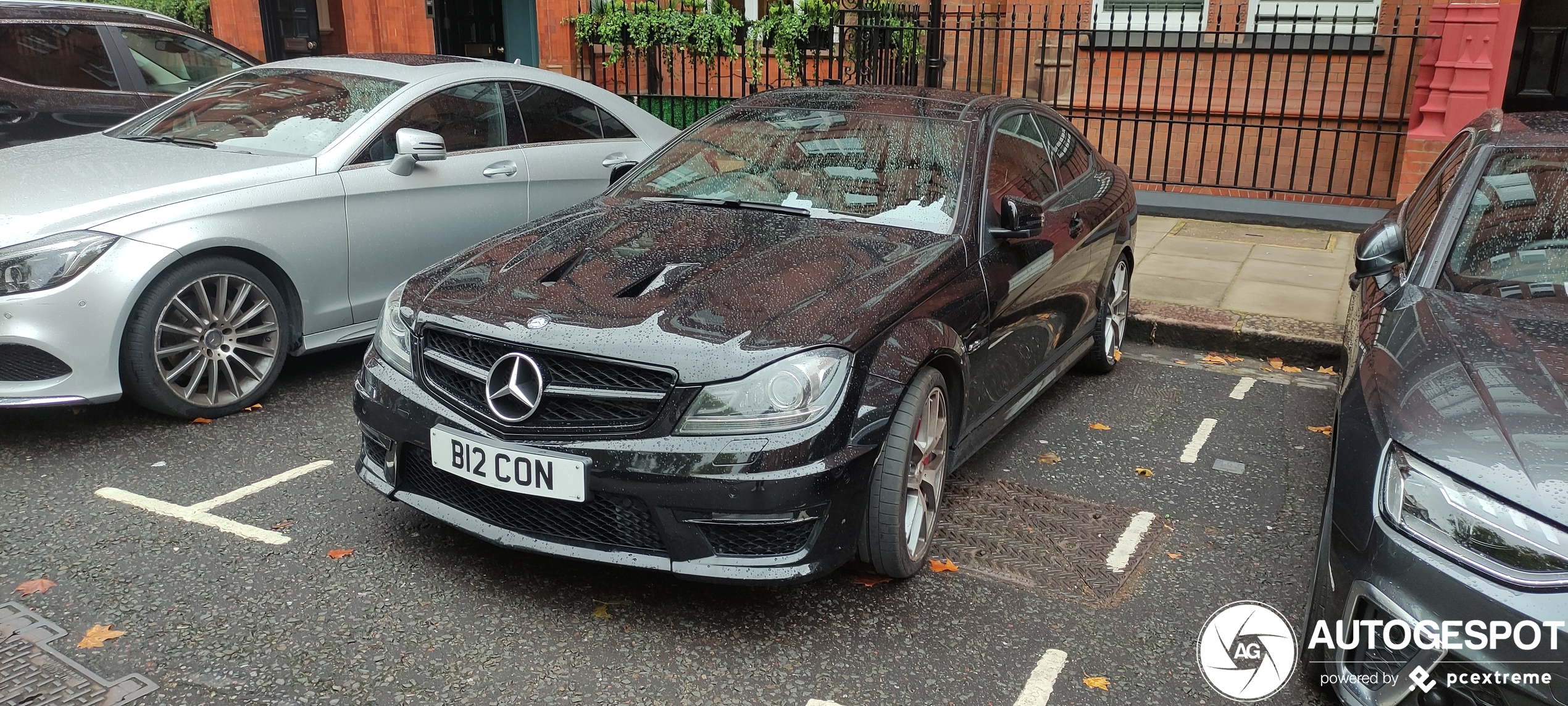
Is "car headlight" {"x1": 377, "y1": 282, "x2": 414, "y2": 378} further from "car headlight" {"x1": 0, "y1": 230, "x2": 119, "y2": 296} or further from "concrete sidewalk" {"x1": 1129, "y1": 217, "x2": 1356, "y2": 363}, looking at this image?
"concrete sidewalk" {"x1": 1129, "y1": 217, "x2": 1356, "y2": 363}

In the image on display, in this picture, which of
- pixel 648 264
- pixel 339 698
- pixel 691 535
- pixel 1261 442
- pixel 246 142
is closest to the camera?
pixel 339 698

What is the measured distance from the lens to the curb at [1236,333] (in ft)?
19.6

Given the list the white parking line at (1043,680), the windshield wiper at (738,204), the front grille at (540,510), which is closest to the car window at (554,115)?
the windshield wiper at (738,204)

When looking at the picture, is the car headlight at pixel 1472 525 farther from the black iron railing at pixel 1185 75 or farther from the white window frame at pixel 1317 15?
the white window frame at pixel 1317 15

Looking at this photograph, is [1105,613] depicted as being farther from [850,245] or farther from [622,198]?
[622,198]

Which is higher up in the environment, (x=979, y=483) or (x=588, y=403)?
(x=588, y=403)

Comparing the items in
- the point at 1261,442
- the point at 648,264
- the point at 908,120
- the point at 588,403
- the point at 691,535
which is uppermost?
the point at 908,120

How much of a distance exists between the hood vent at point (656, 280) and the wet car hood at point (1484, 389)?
1993 mm

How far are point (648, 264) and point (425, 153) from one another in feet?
6.76

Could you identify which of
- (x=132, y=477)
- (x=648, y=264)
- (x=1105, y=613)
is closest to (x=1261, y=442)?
(x=1105, y=613)

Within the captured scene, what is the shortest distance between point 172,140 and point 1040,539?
4.41 meters

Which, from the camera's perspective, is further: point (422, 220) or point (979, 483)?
point (422, 220)

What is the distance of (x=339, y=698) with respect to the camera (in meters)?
2.78

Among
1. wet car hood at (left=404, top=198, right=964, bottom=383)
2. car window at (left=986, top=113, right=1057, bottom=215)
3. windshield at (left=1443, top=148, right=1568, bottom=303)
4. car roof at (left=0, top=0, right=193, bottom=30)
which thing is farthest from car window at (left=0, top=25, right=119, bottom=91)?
windshield at (left=1443, top=148, right=1568, bottom=303)
